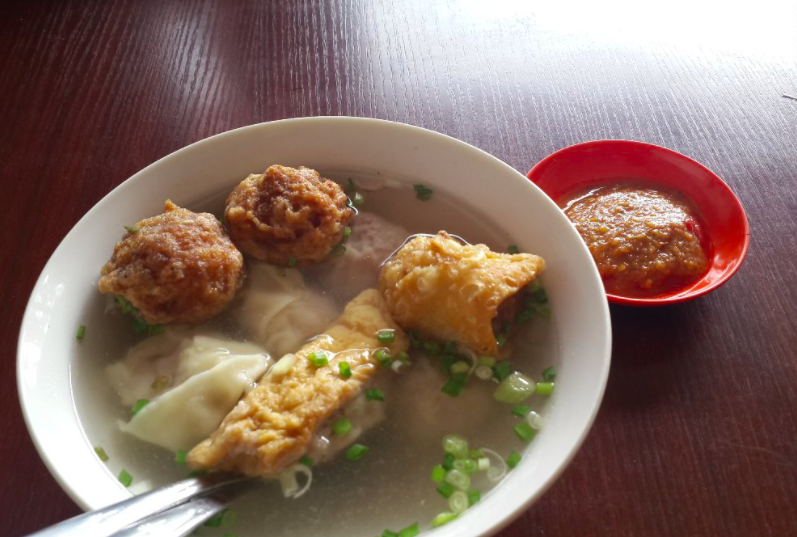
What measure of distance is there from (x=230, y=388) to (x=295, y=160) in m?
0.76

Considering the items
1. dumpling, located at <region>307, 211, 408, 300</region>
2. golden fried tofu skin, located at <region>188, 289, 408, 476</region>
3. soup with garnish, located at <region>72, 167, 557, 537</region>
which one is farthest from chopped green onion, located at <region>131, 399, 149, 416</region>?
dumpling, located at <region>307, 211, 408, 300</region>

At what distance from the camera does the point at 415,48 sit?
266 centimetres

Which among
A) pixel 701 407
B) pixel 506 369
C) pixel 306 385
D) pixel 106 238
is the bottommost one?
pixel 701 407

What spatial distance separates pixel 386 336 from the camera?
1559 mm

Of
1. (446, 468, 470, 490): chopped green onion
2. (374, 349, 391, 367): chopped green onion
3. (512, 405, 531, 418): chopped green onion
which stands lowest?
(446, 468, 470, 490): chopped green onion

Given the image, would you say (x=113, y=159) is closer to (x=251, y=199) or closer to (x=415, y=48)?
(x=251, y=199)

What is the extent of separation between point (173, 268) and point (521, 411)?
96cm

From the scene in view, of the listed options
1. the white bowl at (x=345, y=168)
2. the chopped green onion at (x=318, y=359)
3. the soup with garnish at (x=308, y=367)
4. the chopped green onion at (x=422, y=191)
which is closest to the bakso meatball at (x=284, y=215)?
the soup with garnish at (x=308, y=367)

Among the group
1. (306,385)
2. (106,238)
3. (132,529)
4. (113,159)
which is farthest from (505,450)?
(113,159)

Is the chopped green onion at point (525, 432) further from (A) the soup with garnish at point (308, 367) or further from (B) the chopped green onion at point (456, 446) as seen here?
(B) the chopped green onion at point (456, 446)

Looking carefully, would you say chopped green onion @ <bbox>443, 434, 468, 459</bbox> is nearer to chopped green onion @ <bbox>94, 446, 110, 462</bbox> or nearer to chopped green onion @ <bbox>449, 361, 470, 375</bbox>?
chopped green onion @ <bbox>449, 361, 470, 375</bbox>

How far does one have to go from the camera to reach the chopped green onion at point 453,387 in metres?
1.56

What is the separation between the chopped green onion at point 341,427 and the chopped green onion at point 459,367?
31 centimetres

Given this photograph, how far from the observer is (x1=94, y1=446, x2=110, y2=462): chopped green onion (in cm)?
144
